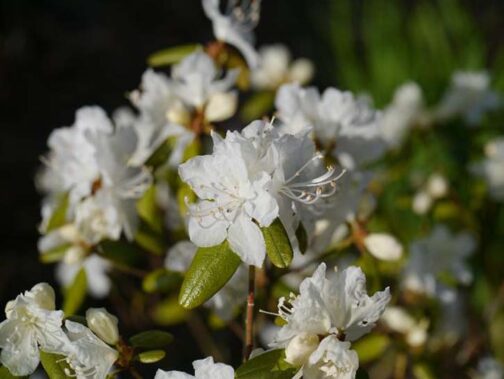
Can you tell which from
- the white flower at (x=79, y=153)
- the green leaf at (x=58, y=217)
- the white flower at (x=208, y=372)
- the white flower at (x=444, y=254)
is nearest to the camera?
the white flower at (x=208, y=372)

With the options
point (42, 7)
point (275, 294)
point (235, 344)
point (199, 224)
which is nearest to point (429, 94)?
point (235, 344)

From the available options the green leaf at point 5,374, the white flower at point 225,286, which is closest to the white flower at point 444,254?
the white flower at point 225,286

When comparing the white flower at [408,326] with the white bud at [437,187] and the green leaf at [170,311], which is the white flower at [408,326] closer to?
the white bud at [437,187]

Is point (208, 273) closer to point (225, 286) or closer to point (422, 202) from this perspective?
point (225, 286)

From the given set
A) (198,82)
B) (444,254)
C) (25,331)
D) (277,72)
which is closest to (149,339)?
(25,331)

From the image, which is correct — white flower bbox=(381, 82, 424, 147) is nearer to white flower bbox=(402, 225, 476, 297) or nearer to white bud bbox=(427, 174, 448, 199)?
white bud bbox=(427, 174, 448, 199)

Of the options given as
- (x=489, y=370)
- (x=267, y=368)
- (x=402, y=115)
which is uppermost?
(x=267, y=368)

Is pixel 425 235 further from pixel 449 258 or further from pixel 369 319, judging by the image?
pixel 369 319
